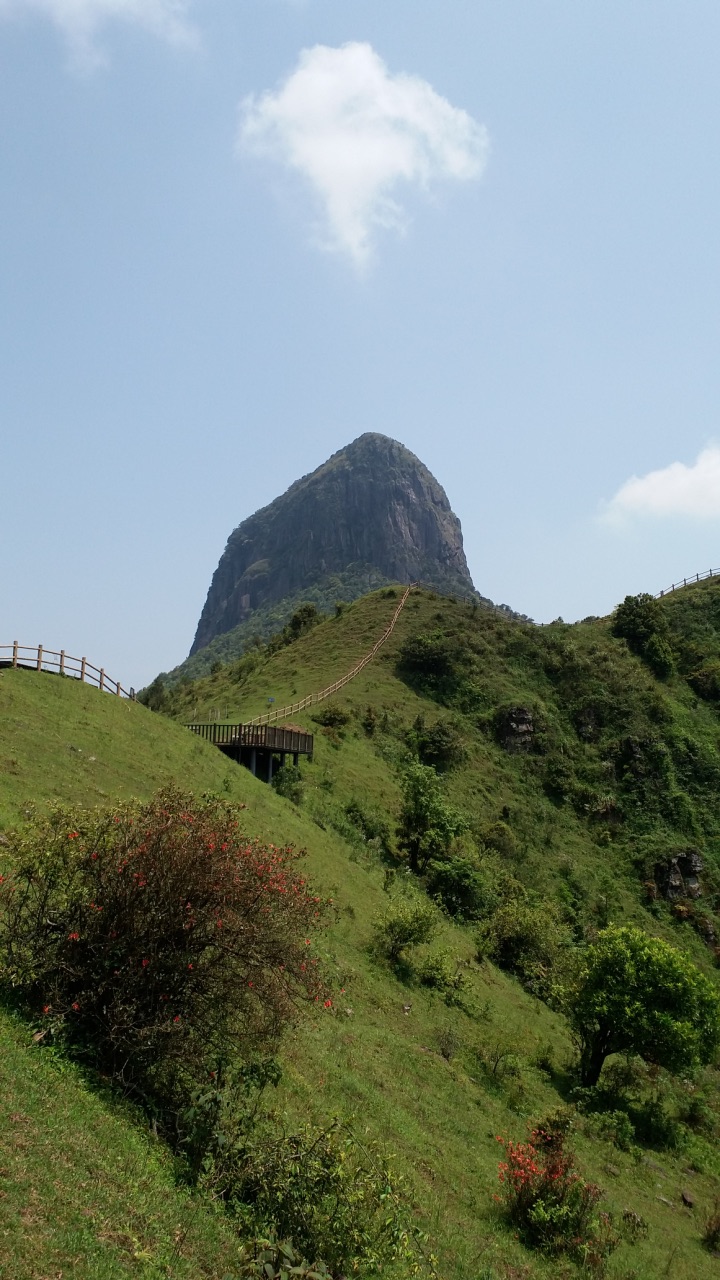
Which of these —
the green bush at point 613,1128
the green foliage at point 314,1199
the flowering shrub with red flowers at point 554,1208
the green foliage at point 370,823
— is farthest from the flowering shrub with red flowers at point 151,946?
the green foliage at point 370,823

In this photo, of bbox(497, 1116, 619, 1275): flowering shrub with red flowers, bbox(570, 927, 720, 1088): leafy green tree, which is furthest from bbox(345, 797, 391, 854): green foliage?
bbox(497, 1116, 619, 1275): flowering shrub with red flowers

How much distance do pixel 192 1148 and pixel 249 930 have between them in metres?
2.92

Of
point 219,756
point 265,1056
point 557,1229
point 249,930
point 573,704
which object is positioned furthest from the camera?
point 573,704

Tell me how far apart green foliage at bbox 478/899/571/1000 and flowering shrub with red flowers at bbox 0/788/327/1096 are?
21.9m

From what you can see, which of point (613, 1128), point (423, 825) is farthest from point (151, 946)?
point (423, 825)

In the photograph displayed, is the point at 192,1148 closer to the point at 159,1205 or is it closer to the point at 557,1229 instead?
the point at 159,1205

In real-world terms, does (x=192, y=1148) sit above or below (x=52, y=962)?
below

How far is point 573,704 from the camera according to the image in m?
64.2

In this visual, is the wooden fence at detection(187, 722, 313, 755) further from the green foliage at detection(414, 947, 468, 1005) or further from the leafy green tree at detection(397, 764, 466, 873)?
the green foliage at detection(414, 947, 468, 1005)

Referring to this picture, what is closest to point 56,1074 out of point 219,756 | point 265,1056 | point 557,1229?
point 265,1056

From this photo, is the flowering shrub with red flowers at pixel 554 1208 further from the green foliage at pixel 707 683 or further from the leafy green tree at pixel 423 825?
the green foliage at pixel 707 683

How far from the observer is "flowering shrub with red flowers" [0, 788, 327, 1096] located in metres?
10.7

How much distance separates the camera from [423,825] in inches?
1474

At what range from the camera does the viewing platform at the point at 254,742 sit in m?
38.3
